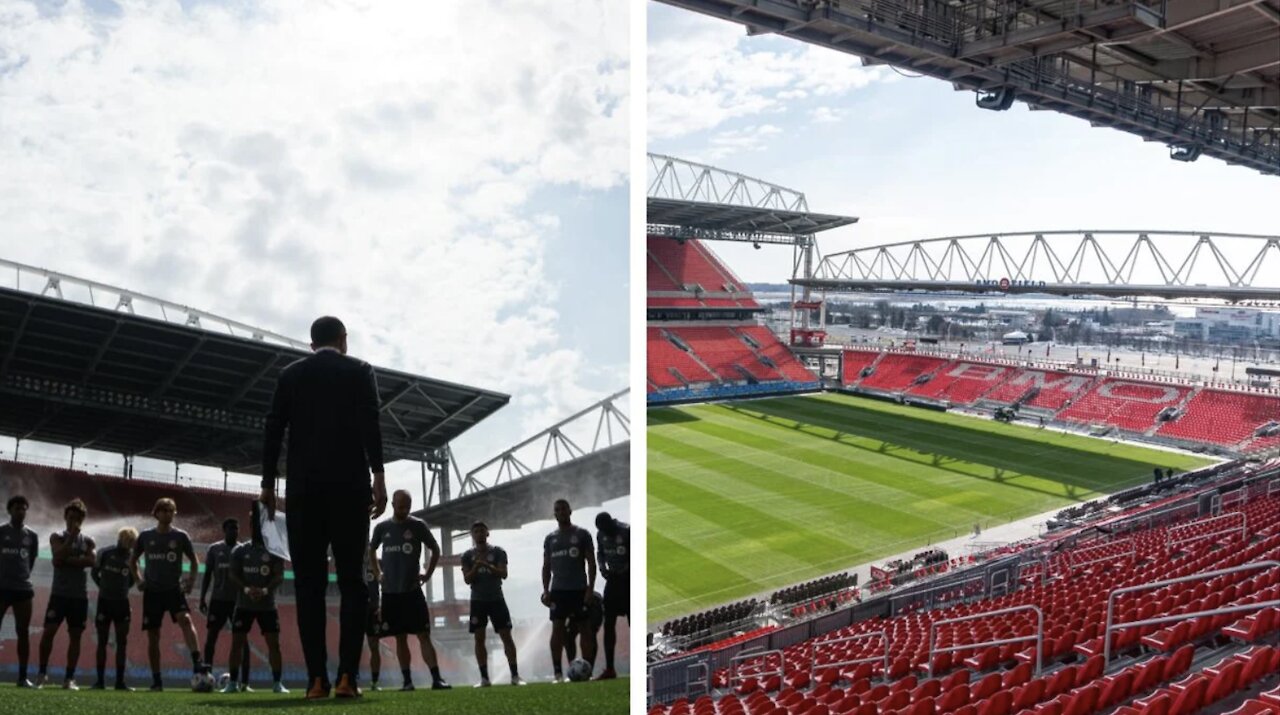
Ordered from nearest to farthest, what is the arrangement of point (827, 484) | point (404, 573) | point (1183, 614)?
1. point (404, 573)
2. point (1183, 614)
3. point (827, 484)

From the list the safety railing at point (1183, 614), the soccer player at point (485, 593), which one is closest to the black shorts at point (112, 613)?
the soccer player at point (485, 593)

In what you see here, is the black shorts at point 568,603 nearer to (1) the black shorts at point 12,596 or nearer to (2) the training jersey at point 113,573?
(2) the training jersey at point 113,573

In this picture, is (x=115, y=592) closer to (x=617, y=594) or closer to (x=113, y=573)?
(x=113, y=573)

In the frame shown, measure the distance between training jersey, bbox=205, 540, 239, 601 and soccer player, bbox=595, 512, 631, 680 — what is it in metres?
1.04

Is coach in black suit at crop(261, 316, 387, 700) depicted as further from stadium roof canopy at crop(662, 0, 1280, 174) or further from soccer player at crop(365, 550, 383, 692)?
stadium roof canopy at crop(662, 0, 1280, 174)

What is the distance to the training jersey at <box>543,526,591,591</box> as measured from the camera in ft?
8.46

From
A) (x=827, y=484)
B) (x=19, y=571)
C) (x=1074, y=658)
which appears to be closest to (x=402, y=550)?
(x=19, y=571)

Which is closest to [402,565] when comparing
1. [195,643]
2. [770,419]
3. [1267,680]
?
[195,643]

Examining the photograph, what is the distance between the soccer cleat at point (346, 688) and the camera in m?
2.03

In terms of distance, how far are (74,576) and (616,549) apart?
1.44 metres

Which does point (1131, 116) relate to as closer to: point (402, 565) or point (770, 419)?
point (402, 565)

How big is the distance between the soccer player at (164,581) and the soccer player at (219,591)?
0.03 m

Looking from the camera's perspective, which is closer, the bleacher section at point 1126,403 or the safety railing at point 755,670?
the safety railing at point 755,670

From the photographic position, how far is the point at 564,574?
261 centimetres
